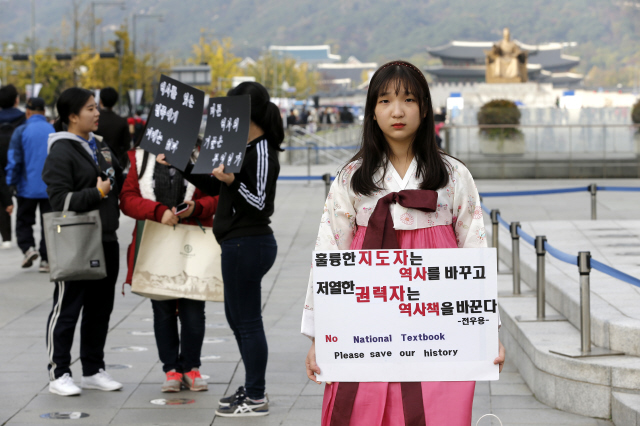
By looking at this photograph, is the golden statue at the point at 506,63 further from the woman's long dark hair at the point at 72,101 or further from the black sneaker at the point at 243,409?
the black sneaker at the point at 243,409

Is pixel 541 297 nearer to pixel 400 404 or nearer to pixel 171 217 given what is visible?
pixel 171 217

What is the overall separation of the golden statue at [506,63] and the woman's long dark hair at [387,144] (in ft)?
161

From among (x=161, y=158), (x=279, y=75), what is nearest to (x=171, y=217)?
(x=161, y=158)

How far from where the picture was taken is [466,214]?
9.91ft

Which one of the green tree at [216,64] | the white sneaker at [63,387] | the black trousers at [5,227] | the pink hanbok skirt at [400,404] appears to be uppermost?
the green tree at [216,64]

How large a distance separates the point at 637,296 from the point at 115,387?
3.61 meters

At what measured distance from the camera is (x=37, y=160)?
9758mm

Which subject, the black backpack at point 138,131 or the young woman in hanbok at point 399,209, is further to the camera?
the black backpack at point 138,131

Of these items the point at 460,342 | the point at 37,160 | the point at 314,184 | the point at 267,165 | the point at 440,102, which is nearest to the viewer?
the point at 460,342

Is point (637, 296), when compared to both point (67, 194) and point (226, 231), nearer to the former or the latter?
point (226, 231)

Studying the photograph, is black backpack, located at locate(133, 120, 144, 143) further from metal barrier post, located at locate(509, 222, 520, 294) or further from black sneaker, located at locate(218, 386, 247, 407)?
metal barrier post, located at locate(509, 222, 520, 294)

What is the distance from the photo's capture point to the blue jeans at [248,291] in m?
4.75

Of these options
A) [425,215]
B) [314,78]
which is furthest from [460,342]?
[314,78]

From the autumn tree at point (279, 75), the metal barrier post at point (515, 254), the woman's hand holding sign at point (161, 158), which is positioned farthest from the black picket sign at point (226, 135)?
the autumn tree at point (279, 75)
